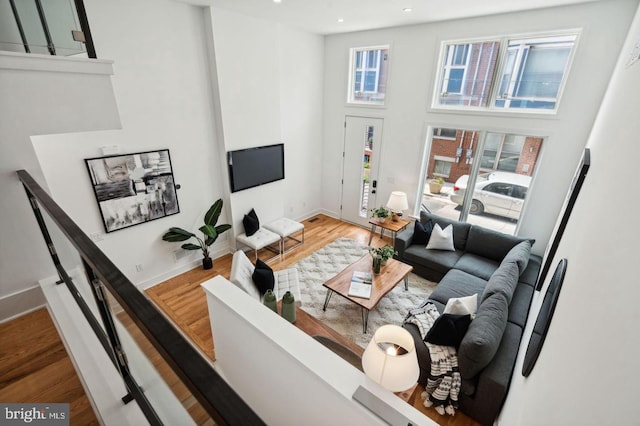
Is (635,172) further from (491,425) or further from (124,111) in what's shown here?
(124,111)

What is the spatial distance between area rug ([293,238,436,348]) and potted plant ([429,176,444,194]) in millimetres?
1737

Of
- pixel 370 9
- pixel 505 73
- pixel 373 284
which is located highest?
pixel 370 9

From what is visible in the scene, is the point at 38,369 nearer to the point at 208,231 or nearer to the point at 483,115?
the point at 208,231

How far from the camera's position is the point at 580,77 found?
12.0 feet

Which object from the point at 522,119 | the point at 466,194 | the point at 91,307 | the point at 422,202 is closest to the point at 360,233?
the point at 422,202

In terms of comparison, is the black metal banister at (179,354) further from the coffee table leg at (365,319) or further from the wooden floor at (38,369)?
the coffee table leg at (365,319)

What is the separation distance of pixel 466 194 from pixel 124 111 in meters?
5.30

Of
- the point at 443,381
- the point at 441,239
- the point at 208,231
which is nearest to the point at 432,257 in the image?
the point at 441,239

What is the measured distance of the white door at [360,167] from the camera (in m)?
5.88

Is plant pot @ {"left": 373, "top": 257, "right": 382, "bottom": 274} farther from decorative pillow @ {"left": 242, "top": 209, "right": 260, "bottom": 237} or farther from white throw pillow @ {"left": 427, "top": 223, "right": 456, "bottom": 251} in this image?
decorative pillow @ {"left": 242, "top": 209, "right": 260, "bottom": 237}

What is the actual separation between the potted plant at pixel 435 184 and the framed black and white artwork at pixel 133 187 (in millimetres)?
4470

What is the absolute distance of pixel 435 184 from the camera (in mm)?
5414

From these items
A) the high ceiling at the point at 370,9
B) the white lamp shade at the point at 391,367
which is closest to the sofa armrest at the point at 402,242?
the white lamp shade at the point at 391,367

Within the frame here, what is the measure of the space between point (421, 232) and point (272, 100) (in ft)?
11.4
